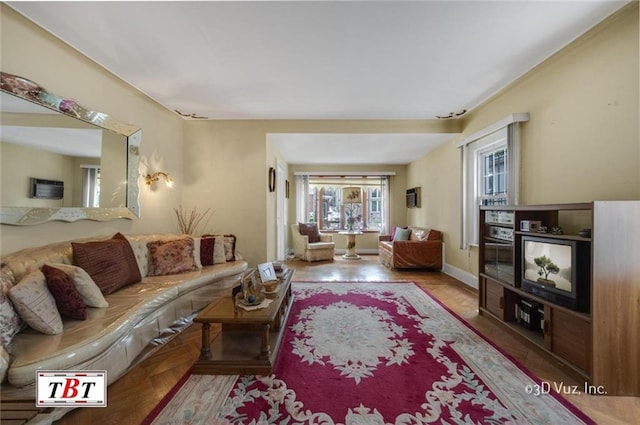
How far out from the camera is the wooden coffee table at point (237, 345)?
5.84 ft

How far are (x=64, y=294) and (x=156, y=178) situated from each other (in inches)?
84.4

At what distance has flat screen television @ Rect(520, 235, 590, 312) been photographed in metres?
1.74

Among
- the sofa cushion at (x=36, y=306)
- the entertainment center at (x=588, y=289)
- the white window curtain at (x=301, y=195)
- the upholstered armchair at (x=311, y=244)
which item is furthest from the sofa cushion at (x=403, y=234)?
the sofa cushion at (x=36, y=306)

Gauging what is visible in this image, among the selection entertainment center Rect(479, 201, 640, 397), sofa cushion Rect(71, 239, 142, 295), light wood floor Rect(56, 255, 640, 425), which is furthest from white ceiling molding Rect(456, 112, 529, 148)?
sofa cushion Rect(71, 239, 142, 295)

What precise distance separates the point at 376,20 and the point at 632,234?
2.28 metres

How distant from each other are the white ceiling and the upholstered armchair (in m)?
3.34

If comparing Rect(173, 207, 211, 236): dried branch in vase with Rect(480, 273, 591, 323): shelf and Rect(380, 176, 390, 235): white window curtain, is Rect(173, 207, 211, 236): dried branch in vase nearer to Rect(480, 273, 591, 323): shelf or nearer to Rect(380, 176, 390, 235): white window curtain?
Rect(480, 273, 591, 323): shelf

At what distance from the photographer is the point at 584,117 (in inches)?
86.7

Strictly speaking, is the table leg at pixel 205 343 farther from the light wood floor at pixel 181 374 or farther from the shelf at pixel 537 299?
the shelf at pixel 537 299

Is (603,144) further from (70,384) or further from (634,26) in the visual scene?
(70,384)

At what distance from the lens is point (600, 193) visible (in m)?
2.06

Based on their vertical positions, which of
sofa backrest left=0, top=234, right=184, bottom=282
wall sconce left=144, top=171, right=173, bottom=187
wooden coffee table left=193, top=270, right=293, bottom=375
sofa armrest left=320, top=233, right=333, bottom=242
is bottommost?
wooden coffee table left=193, top=270, right=293, bottom=375

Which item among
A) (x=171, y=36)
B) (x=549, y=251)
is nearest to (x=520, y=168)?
(x=549, y=251)

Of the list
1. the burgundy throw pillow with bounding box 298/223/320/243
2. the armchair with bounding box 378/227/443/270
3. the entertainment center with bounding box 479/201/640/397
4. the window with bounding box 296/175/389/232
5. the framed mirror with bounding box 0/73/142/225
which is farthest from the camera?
the window with bounding box 296/175/389/232
